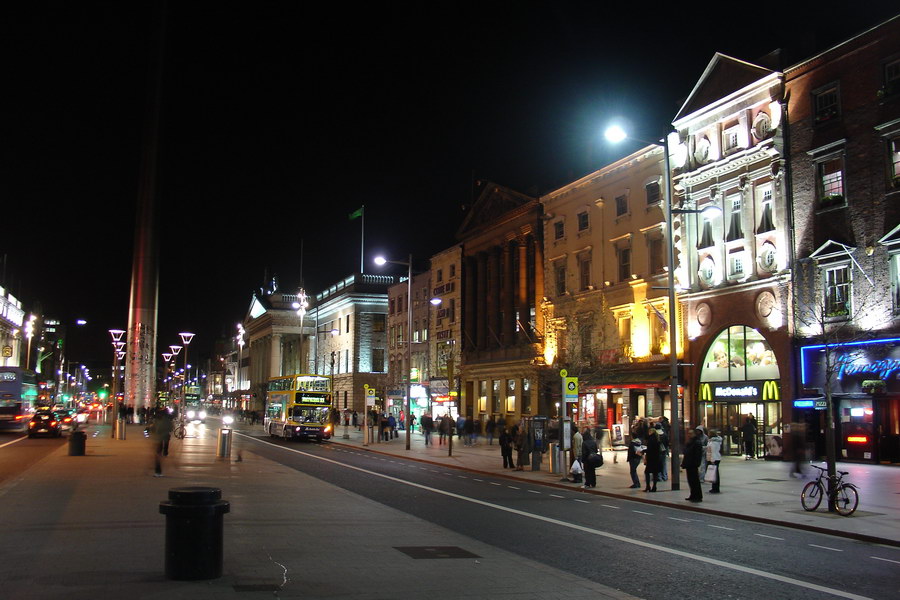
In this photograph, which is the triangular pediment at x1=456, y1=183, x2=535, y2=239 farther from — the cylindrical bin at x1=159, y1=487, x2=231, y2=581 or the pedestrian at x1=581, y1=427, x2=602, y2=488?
the cylindrical bin at x1=159, y1=487, x2=231, y2=581

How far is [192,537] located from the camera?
8852 mm

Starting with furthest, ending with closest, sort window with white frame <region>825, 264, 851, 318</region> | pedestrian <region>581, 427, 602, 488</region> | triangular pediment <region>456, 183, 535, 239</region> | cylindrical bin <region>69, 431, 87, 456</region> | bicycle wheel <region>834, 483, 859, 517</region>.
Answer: triangular pediment <region>456, 183, 535, 239</region> → window with white frame <region>825, 264, 851, 318</region> → cylindrical bin <region>69, 431, 87, 456</region> → pedestrian <region>581, 427, 602, 488</region> → bicycle wheel <region>834, 483, 859, 517</region>

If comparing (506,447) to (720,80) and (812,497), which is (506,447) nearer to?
(812,497)

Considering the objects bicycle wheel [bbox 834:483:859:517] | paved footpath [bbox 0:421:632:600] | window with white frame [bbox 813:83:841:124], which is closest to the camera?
paved footpath [bbox 0:421:632:600]

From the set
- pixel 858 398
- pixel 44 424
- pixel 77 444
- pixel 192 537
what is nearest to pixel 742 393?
pixel 858 398

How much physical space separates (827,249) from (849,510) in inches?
631

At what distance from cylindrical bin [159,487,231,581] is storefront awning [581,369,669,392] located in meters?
31.5

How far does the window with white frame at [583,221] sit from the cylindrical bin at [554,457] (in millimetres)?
21950

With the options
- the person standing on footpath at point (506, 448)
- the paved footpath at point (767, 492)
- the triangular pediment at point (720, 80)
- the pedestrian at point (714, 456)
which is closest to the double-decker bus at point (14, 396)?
the paved footpath at point (767, 492)

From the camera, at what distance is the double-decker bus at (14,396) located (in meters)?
50.9

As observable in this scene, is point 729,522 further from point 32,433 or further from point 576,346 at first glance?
point 32,433

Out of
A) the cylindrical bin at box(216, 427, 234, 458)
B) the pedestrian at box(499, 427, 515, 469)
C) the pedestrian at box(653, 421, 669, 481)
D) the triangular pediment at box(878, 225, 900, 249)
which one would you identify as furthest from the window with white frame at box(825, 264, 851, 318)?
the cylindrical bin at box(216, 427, 234, 458)

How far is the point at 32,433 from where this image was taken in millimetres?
47844

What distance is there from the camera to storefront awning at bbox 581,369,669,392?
3834cm
